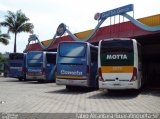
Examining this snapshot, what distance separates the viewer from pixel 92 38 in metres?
34.8

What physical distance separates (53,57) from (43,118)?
22.7 meters

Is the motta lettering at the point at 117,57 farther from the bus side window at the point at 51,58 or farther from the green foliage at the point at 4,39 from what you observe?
the green foliage at the point at 4,39

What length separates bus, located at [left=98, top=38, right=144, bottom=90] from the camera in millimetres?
18906

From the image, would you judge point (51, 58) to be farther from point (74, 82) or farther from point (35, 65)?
point (74, 82)

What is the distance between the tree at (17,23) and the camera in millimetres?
63188

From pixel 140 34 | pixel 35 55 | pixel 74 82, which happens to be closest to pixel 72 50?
pixel 74 82

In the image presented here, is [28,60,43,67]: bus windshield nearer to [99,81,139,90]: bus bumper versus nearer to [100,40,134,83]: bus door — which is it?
[100,40,134,83]: bus door

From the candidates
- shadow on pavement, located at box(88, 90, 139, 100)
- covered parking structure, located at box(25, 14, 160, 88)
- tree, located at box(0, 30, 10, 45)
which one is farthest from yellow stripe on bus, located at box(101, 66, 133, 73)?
tree, located at box(0, 30, 10, 45)

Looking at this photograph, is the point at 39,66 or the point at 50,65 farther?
the point at 50,65

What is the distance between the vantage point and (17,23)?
63375mm

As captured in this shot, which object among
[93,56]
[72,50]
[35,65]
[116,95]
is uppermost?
[72,50]

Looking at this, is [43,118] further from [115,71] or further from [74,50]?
[74,50]

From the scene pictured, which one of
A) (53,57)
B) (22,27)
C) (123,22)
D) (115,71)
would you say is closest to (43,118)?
(115,71)

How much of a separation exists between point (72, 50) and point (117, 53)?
376cm
